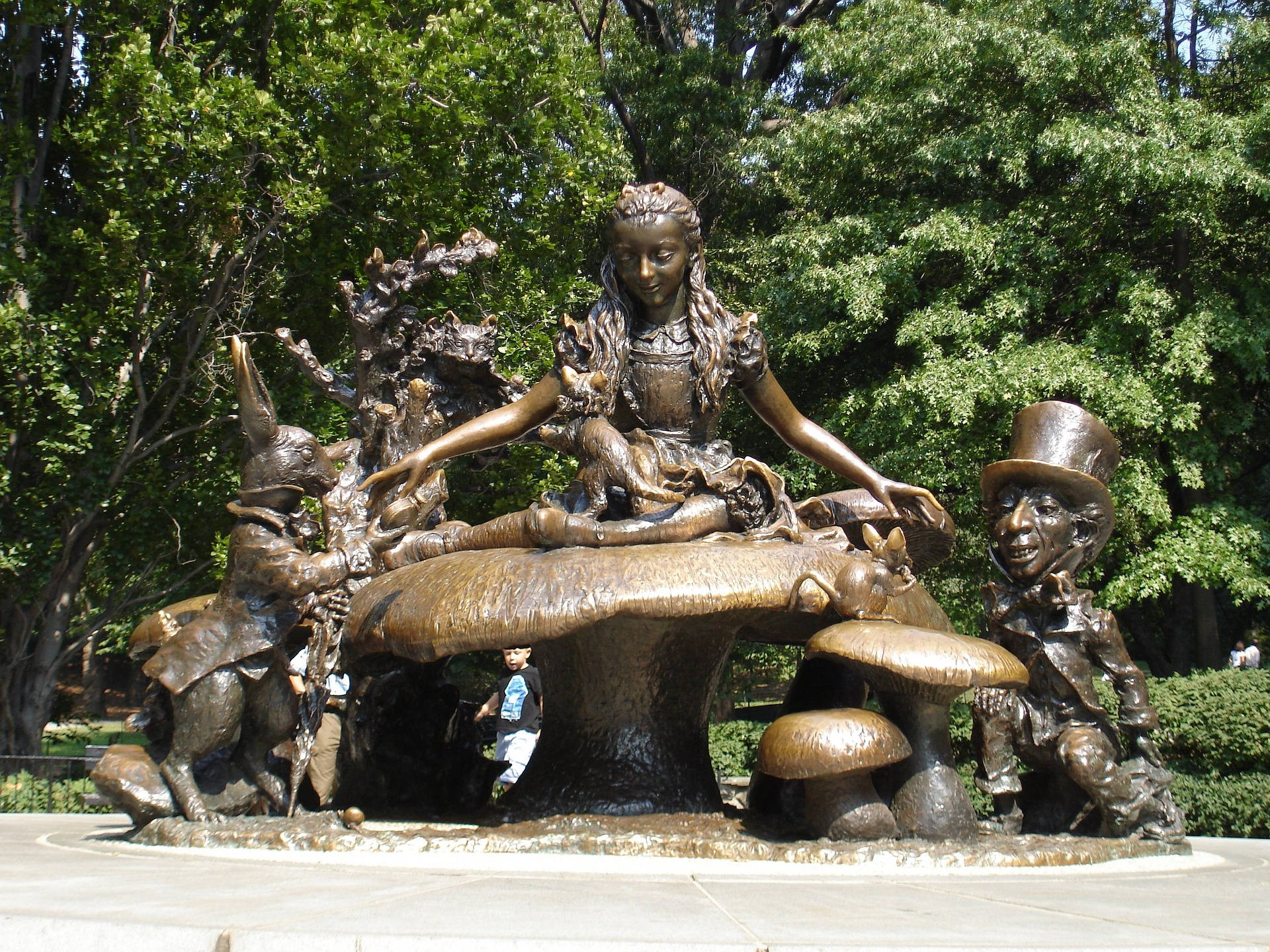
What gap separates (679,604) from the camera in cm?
447

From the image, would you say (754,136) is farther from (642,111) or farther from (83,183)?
(83,183)

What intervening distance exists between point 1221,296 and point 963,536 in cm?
395

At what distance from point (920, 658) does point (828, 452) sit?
68.3 inches

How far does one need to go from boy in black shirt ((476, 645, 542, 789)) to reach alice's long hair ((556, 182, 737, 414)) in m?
2.71

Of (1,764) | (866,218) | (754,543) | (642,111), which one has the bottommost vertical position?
(1,764)

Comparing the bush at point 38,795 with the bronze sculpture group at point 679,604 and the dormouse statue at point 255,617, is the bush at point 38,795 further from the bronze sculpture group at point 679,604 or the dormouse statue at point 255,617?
the dormouse statue at point 255,617

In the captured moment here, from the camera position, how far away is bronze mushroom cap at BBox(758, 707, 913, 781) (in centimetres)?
433

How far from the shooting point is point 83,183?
14070 millimetres

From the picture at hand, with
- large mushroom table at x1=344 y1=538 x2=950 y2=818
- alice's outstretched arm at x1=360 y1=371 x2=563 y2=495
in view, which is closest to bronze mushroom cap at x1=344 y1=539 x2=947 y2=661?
large mushroom table at x1=344 y1=538 x2=950 y2=818

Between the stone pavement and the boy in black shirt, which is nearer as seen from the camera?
the stone pavement

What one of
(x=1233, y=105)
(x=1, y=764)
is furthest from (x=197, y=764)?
(x=1233, y=105)

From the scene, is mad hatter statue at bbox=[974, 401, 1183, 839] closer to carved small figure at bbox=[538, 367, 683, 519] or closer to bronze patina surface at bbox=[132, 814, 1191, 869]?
bronze patina surface at bbox=[132, 814, 1191, 869]

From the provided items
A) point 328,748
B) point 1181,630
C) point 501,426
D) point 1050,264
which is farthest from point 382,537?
point 1181,630

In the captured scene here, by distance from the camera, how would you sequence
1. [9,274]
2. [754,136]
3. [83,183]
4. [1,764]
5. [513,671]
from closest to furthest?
[513,671]
[1,764]
[9,274]
[83,183]
[754,136]
